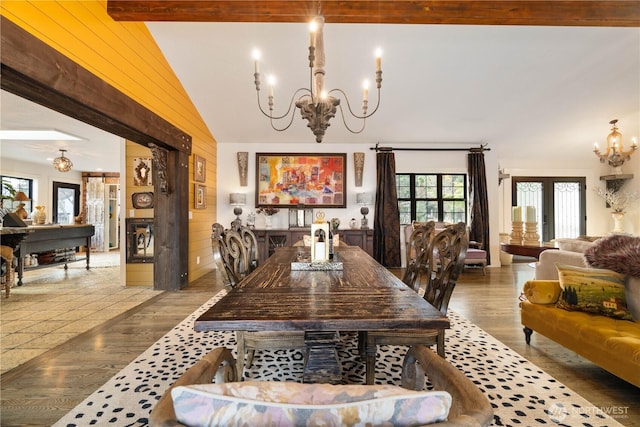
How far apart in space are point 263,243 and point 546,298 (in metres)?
4.21

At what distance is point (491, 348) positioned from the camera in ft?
7.65

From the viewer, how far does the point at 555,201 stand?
7012 mm

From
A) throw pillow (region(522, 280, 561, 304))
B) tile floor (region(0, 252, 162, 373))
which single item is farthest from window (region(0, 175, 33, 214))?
throw pillow (region(522, 280, 561, 304))

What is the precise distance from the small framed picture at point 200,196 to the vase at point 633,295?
16.8 ft

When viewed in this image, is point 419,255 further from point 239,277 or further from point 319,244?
point 239,277

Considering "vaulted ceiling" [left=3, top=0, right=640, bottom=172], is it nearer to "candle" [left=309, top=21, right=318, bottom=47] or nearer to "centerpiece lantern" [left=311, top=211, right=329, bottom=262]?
"candle" [left=309, top=21, right=318, bottom=47]

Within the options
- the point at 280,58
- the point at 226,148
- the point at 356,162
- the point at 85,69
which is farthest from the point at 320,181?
the point at 85,69

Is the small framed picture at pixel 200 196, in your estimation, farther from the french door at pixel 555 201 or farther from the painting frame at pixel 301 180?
the french door at pixel 555 201

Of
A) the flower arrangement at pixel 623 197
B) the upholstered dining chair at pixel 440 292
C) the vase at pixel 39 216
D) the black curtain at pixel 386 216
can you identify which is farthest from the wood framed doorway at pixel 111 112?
the flower arrangement at pixel 623 197

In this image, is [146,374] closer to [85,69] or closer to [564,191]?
[85,69]

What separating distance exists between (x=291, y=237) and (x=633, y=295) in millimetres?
4314

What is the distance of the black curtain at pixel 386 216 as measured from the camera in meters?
5.62

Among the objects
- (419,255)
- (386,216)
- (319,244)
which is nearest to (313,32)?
(319,244)

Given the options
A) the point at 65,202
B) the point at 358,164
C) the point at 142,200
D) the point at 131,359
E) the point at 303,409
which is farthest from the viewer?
the point at 65,202
